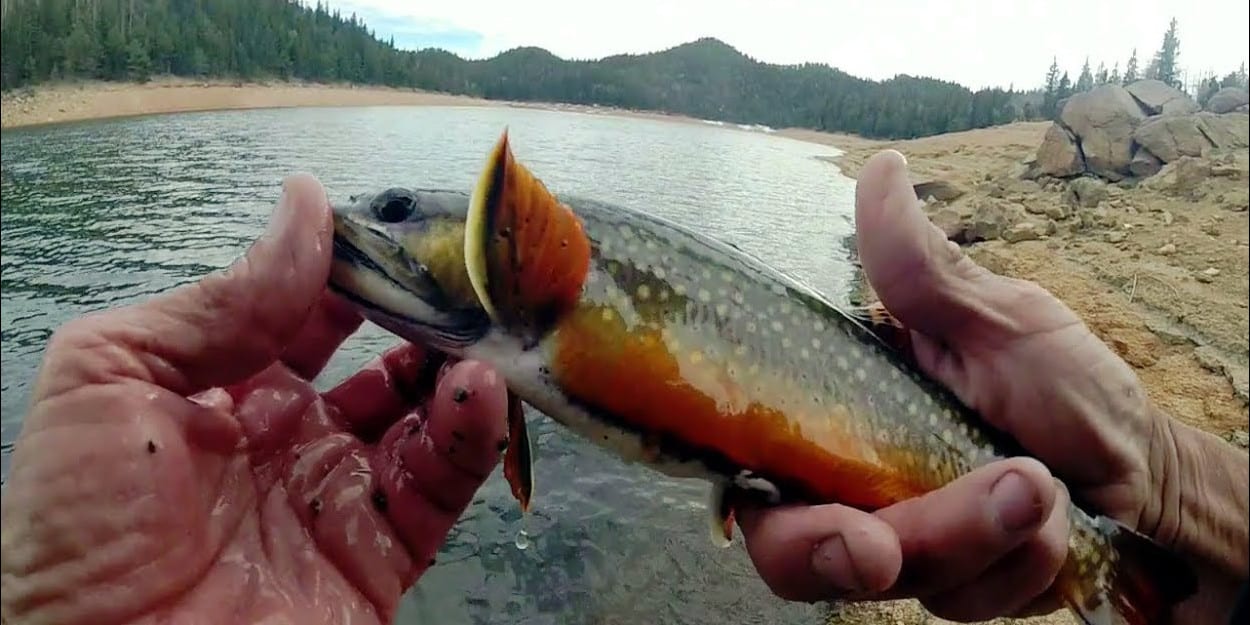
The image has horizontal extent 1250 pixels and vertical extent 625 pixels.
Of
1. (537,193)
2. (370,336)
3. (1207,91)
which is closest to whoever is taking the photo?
(1207,91)

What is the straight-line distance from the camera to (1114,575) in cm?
221

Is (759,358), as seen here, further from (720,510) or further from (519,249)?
(519,249)

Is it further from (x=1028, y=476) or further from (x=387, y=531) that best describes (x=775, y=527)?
(x=387, y=531)

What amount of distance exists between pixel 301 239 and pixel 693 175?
11.4 m

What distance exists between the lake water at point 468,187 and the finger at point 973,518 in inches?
44.3

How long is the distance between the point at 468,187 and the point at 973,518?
4.95 ft

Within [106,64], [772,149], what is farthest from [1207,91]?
[772,149]

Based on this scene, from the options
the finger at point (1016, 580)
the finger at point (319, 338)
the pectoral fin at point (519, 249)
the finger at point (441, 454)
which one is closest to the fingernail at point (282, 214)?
the pectoral fin at point (519, 249)

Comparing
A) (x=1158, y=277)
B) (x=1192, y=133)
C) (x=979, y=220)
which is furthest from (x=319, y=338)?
(x=979, y=220)

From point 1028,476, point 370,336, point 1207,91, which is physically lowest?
point 370,336

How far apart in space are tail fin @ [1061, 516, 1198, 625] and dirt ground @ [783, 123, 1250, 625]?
36cm

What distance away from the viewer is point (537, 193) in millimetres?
1838

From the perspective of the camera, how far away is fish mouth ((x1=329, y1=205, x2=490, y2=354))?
1.91 meters

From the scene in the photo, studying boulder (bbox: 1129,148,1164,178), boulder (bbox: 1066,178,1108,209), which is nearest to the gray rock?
boulder (bbox: 1066,178,1108,209)
